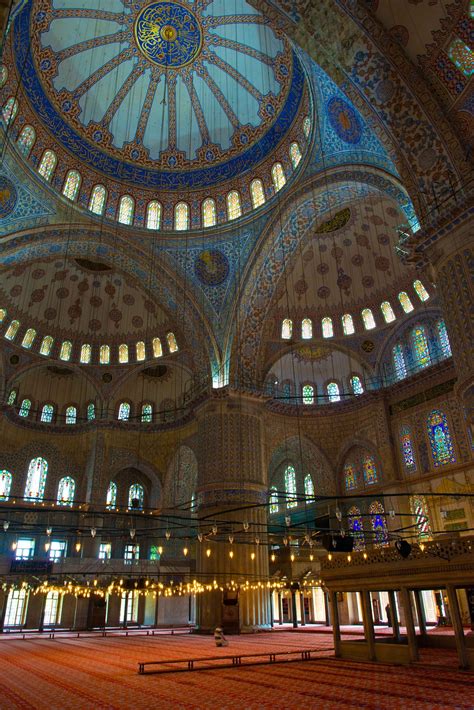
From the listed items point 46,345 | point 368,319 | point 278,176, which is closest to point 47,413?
point 46,345

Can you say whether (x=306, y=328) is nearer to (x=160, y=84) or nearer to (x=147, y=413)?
(x=147, y=413)

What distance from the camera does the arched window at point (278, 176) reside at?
17.1m

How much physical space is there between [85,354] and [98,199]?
7668 millimetres

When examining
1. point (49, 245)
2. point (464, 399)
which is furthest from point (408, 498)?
point (49, 245)

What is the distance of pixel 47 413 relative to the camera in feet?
74.1

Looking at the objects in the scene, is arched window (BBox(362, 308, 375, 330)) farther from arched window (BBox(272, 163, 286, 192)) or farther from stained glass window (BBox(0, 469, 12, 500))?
stained glass window (BBox(0, 469, 12, 500))

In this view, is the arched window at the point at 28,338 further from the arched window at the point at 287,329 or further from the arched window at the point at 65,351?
the arched window at the point at 287,329

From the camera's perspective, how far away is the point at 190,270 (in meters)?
18.3

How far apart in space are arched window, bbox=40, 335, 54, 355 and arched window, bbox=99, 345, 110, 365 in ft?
7.11

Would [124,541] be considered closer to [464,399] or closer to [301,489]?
[301,489]

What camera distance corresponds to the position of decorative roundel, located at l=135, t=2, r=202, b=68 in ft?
53.8

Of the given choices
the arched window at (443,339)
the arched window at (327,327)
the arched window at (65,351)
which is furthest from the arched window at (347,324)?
the arched window at (65,351)

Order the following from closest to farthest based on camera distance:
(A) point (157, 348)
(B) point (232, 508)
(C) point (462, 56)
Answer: (C) point (462, 56)
(B) point (232, 508)
(A) point (157, 348)

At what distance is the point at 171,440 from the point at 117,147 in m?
12.5
